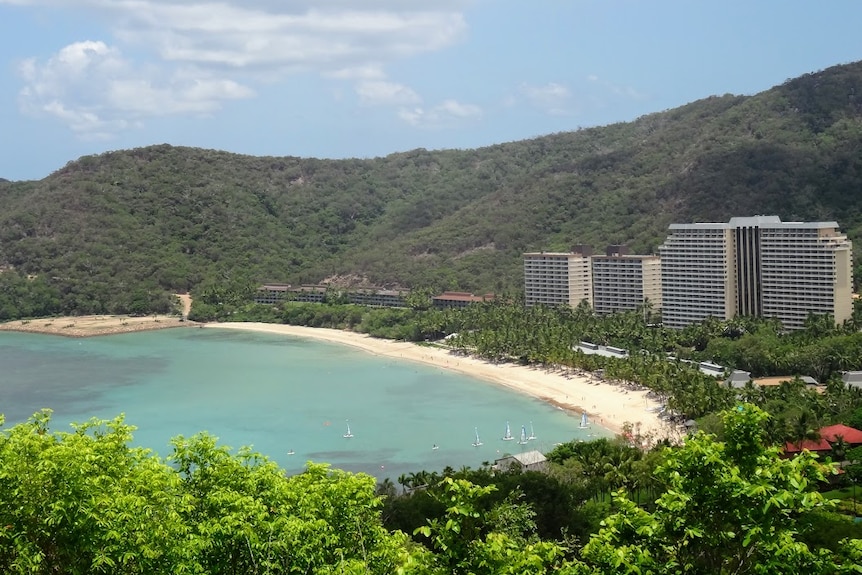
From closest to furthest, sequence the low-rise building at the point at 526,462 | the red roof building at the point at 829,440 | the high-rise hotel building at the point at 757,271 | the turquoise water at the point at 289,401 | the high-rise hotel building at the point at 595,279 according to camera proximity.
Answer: the red roof building at the point at 829,440, the low-rise building at the point at 526,462, the turquoise water at the point at 289,401, the high-rise hotel building at the point at 757,271, the high-rise hotel building at the point at 595,279

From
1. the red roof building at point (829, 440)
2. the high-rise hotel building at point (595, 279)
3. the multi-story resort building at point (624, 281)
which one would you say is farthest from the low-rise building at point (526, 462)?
the high-rise hotel building at point (595, 279)

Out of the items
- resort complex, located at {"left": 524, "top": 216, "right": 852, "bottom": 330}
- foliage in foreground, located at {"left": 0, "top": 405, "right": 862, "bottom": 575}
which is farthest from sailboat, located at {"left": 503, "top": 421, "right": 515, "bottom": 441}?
foliage in foreground, located at {"left": 0, "top": 405, "right": 862, "bottom": 575}

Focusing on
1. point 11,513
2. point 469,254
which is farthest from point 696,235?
point 11,513

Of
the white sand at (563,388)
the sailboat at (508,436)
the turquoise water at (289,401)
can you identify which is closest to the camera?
the turquoise water at (289,401)

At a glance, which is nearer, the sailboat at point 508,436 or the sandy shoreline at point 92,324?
the sailboat at point 508,436

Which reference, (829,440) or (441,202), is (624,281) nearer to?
(829,440)

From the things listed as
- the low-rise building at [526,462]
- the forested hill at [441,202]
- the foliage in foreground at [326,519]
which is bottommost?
the low-rise building at [526,462]

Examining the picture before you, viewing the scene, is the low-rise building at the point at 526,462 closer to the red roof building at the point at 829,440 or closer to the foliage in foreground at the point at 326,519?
the red roof building at the point at 829,440
